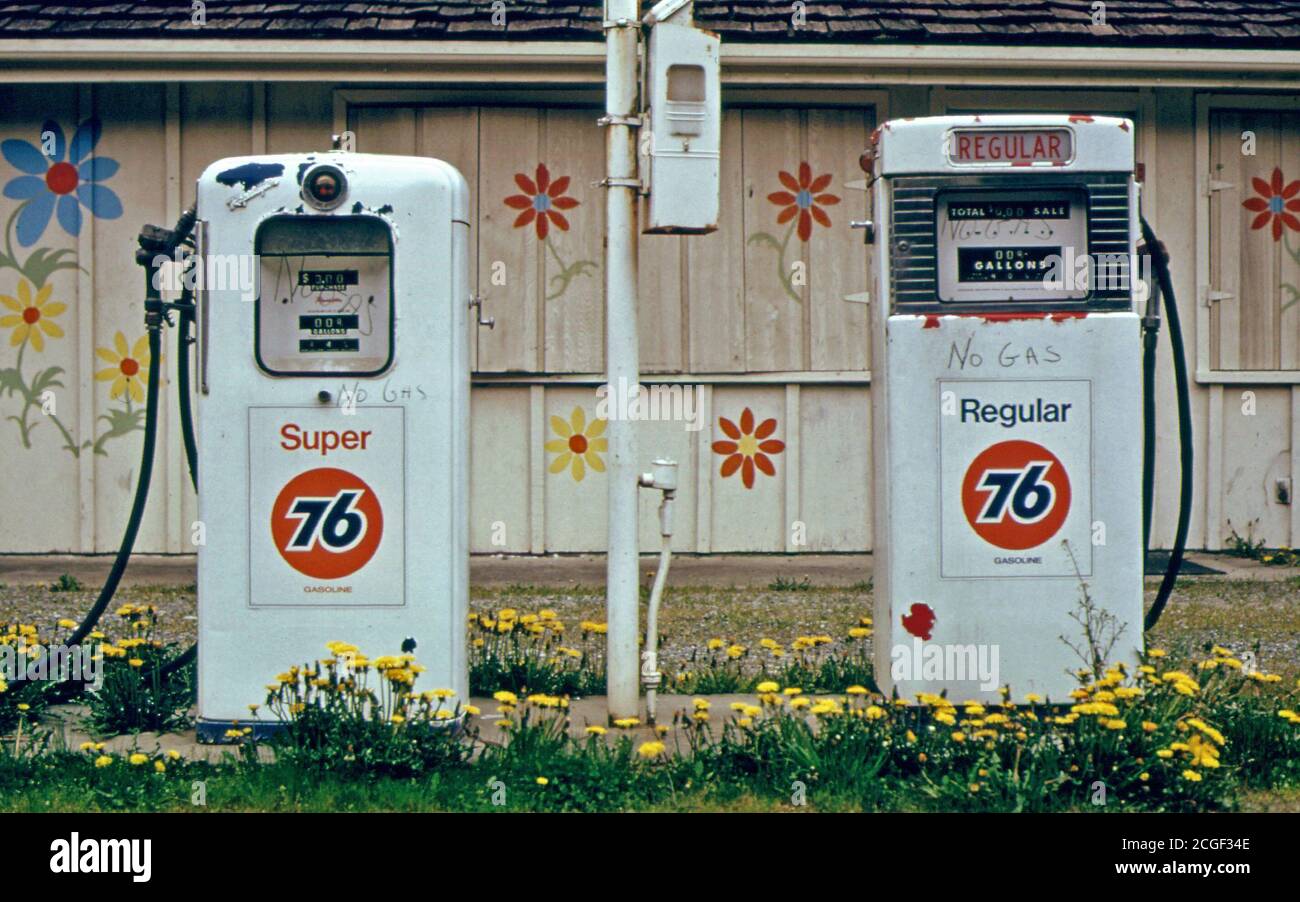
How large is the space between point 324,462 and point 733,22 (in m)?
5.63

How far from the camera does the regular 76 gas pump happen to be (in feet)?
18.0

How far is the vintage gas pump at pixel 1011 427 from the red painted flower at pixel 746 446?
15.8ft

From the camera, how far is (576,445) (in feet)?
33.8

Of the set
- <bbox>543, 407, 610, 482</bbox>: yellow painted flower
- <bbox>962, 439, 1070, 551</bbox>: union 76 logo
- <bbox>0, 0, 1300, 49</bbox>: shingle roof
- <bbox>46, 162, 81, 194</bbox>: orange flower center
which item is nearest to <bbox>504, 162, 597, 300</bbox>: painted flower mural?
<bbox>543, 407, 610, 482</bbox>: yellow painted flower

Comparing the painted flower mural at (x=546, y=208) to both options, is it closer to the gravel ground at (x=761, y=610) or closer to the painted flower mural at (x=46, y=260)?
the gravel ground at (x=761, y=610)

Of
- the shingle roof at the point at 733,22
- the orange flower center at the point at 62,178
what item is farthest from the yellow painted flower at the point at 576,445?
the orange flower center at the point at 62,178

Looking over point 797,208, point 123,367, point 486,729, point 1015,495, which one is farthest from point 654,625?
point 123,367

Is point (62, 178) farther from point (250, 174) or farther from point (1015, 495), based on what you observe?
point (1015, 495)

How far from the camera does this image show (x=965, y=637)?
18.0 feet

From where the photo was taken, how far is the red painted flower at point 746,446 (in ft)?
34.0

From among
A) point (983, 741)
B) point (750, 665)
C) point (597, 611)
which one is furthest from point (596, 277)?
point (983, 741)

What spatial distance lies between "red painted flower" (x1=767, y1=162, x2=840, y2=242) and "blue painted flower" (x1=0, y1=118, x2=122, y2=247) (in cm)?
435

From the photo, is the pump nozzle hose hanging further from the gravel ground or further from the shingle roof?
the shingle roof

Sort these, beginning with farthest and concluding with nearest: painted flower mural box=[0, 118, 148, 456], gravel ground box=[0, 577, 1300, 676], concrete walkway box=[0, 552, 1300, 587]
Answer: painted flower mural box=[0, 118, 148, 456] < concrete walkway box=[0, 552, 1300, 587] < gravel ground box=[0, 577, 1300, 676]
